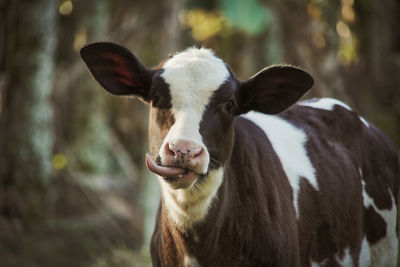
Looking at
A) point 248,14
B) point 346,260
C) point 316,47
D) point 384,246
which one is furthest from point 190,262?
point 248,14

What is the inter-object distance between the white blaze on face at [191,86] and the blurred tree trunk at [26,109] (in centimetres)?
480

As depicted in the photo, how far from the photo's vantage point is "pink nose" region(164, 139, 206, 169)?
3.98 metres

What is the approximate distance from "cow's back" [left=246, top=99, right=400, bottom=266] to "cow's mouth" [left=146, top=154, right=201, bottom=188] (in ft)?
4.18

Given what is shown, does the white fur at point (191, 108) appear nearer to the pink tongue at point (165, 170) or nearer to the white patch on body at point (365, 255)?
the pink tongue at point (165, 170)

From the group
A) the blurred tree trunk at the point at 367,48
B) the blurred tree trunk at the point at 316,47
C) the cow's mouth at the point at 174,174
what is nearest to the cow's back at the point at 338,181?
the cow's mouth at the point at 174,174

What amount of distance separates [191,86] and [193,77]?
0.11 m

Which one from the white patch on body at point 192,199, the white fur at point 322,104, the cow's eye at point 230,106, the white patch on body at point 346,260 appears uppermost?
the cow's eye at point 230,106

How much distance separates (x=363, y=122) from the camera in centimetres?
650

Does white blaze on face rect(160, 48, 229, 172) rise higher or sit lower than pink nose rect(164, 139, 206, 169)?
higher

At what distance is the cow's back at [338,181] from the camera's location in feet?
17.5

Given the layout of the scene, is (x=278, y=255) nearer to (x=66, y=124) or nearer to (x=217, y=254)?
(x=217, y=254)

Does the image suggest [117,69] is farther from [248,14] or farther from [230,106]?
[248,14]

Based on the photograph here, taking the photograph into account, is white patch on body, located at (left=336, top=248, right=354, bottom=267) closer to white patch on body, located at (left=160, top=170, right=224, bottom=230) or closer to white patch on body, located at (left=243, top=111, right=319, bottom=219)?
white patch on body, located at (left=243, top=111, right=319, bottom=219)

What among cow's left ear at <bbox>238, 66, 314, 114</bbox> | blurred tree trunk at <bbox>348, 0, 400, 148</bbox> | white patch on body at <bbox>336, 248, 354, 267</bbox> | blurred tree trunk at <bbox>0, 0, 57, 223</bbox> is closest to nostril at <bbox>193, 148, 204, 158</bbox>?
cow's left ear at <bbox>238, 66, 314, 114</bbox>
